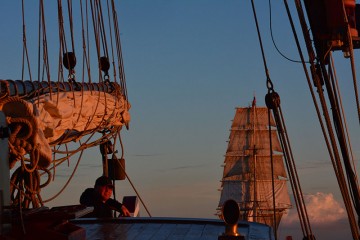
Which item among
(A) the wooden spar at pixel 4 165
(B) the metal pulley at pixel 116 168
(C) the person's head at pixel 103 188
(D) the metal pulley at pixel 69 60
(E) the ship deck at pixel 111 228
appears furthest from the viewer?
(B) the metal pulley at pixel 116 168

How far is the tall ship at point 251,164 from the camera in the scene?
296ft

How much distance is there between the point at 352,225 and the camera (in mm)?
7273

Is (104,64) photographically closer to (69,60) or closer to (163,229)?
(69,60)

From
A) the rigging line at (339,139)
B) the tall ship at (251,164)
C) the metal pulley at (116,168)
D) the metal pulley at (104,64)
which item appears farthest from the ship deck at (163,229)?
the tall ship at (251,164)

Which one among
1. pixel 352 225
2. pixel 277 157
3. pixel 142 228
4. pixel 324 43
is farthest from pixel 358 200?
pixel 277 157

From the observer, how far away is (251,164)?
91188 millimetres

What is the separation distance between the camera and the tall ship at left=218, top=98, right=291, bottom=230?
90.2 metres

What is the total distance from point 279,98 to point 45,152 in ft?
9.59

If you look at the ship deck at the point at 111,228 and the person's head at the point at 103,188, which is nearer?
the ship deck at the point at 111,228

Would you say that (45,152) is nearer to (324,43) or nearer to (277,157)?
(324,43)

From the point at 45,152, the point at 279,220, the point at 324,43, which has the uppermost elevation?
the point at 324,43

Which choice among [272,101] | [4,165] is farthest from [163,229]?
[4,165]

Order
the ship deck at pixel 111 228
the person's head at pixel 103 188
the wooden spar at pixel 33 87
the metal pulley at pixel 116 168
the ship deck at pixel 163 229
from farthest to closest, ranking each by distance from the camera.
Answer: the metal pulley at pixel 116 168 → the person's head at pixel 103 188 → the wooden spar at pixel 33 87 → the ship deck at pixel 163 229 → the ship deck at pixel 111 228

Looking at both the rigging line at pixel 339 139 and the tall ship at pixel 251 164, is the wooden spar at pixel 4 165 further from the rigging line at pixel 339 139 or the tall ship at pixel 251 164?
the tall ship at pixel 251 164
